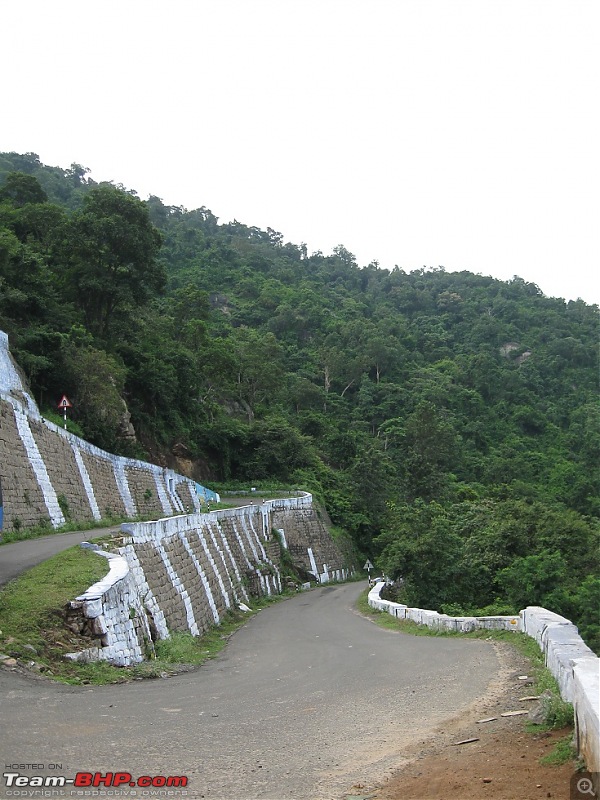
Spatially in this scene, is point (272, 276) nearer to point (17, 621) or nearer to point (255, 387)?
point (255, 387)

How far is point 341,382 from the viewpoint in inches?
2916

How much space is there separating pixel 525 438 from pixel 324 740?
64483mm

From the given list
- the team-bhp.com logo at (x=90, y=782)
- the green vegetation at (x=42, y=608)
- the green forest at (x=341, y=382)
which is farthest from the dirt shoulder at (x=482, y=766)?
the green forest at (x=341, y=382)

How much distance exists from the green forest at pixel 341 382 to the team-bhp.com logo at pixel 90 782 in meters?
13.8

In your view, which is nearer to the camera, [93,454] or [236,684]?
[236,684]

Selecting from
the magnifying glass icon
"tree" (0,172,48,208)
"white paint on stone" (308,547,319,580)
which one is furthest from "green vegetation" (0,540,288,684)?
"tree" (0,172,48,208)

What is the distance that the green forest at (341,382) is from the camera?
23.5 metres

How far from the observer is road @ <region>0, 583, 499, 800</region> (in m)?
5.97

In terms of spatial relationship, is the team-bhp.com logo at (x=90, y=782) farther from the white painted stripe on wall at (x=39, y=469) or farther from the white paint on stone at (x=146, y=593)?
the white painted stripe on wall at (x=39, y=469)

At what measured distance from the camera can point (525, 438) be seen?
2675 inches

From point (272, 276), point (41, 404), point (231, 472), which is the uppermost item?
point (272, 276)

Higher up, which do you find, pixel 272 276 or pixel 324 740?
pixel 272 276

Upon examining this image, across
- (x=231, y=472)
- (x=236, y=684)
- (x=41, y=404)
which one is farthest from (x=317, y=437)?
(x=236, y=684)

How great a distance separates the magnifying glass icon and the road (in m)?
1.73
